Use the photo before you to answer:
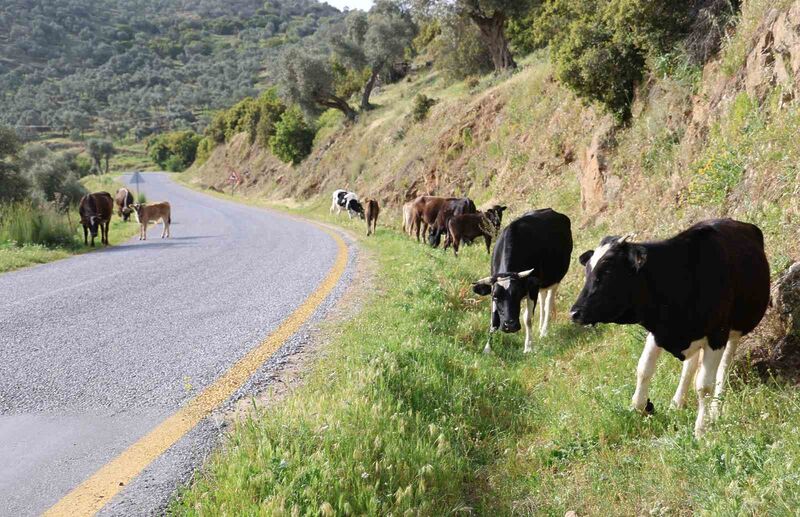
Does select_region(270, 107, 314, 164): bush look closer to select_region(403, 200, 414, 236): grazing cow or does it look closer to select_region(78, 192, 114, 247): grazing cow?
select_region(403, 200, 414, 236): grazing cow

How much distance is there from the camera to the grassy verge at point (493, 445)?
112 inches

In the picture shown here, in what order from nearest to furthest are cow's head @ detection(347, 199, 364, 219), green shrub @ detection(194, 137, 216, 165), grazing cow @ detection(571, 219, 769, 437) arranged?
grazing cow @ detection(571, 219, 769, 437) → cow's head @ detection(347, 199, 364, 219) → green shrub @ detection(194, 137, 216, 165)

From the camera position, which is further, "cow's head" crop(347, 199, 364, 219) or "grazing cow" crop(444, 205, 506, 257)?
"cow's head" crop(347, 199, 364, 219)

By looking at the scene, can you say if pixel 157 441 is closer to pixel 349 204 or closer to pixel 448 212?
pixel 448 212

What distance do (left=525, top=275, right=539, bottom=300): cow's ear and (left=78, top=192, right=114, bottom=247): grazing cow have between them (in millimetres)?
14364

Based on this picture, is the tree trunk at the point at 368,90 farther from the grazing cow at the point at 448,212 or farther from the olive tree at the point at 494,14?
the grazing cow at the point at 448,212

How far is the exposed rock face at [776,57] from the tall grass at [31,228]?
15.7 metres

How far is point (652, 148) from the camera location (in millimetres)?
10445

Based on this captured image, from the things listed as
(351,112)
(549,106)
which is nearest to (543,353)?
(549,106)

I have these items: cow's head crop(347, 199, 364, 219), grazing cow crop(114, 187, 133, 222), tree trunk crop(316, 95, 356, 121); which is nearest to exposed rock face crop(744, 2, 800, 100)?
cow's head crop(347, 199, 364, 219)

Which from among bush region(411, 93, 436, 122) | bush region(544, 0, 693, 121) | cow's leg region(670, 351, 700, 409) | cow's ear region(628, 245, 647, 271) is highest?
bush region(411, 93, 436, 122)

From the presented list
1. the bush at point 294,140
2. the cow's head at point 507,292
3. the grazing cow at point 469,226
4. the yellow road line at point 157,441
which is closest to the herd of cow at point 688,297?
the cow's head at point 507,292

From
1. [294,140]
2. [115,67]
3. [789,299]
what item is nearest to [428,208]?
[789,299]

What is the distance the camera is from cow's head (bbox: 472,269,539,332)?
613 centimetres
